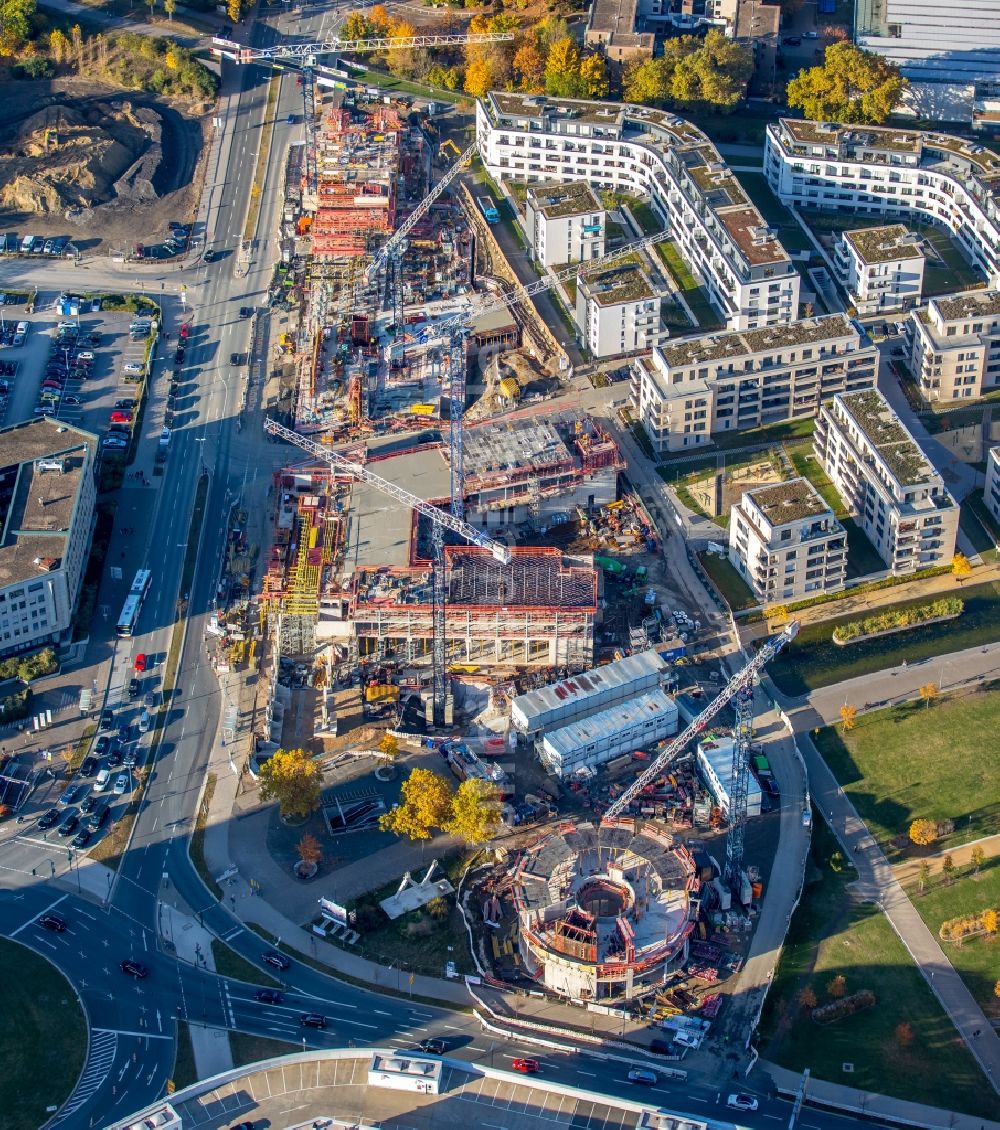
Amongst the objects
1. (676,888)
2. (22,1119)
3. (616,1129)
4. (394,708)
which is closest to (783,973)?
(676,888)

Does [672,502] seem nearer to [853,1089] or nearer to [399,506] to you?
[399,506]

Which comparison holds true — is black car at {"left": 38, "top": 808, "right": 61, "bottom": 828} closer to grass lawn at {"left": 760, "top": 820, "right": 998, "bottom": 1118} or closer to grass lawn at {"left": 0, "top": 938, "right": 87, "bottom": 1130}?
grass lawn at {"left": 0, "top": 938, "right": 87, "bottom": 1130}

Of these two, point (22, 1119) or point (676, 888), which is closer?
point (22, 1119)

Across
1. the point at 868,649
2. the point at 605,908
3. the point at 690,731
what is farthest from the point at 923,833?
the point at 605,908

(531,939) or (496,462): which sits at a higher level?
(496,462)

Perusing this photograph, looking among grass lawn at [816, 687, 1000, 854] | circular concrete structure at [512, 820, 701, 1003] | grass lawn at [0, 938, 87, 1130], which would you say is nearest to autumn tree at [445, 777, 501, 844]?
circular concrete structure at [512, 820, 701, 1003]

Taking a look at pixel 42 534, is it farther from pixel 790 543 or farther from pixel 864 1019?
pixel 864 1019
